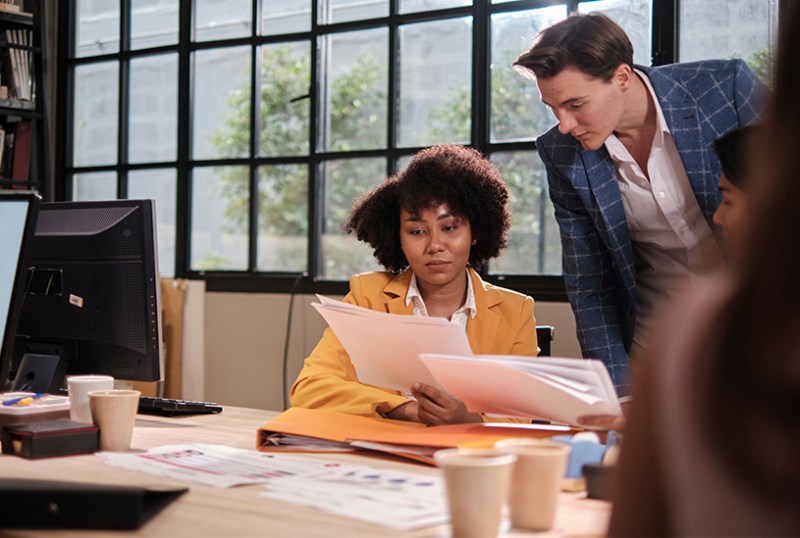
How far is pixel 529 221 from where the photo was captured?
350cm

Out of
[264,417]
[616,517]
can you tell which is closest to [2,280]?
[264,417]

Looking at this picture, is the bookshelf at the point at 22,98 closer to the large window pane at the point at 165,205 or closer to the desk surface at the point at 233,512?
the large window pane at the point at 165,205

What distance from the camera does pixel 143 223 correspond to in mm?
1747

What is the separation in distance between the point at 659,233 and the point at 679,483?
1817mm

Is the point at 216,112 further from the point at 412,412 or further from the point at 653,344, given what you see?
the point at 653,344

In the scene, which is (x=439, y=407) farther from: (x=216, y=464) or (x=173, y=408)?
(x=173, y=408)

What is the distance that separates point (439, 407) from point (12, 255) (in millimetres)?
745

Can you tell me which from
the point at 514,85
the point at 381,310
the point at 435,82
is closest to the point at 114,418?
the point at 381,310

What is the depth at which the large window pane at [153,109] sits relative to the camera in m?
4.47

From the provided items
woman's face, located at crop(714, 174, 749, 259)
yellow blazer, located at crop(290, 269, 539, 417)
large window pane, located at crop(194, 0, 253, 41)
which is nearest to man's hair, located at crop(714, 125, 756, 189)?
woman's face, located at crop(714, 174, 749, 259)

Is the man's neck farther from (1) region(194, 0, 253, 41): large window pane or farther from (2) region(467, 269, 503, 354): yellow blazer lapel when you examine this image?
(1) region(194, 0, 253, 41): large window pane

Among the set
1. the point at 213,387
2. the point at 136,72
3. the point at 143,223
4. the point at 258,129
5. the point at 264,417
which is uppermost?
the point at 136,72

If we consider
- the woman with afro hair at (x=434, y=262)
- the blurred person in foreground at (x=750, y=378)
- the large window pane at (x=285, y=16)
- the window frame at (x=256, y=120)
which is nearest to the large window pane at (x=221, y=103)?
the window frame at (x=256, y=120)

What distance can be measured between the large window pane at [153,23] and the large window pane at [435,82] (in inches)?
51.3
